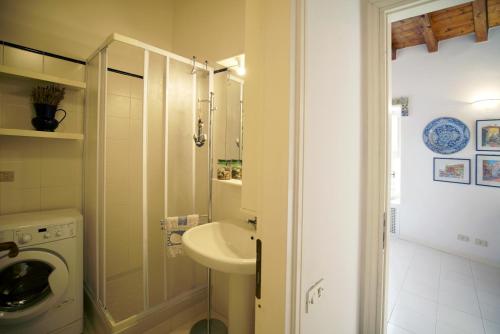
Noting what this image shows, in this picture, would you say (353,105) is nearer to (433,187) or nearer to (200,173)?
(200,173)

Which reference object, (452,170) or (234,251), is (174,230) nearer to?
(234,251)

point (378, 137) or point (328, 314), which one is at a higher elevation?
point (378, 137)

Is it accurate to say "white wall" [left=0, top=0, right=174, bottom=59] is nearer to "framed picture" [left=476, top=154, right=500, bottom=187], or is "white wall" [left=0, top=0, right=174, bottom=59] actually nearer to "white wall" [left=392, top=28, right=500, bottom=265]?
"white wall" [left=392, top=28, right=500, bottom=265]

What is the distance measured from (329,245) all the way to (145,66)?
1565mm

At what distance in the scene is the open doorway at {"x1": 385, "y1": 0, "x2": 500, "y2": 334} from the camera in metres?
2.52

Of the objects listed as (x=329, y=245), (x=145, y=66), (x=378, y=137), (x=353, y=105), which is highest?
(x=145, y=66)

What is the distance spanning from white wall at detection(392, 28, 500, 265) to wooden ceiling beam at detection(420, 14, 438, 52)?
0.12 meters

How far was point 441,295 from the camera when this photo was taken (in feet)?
7.21

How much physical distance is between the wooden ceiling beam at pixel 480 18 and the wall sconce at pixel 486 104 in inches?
32.2

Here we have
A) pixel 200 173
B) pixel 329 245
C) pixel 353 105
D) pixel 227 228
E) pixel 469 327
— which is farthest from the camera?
pixel 200 173

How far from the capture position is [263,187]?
2.16 ft

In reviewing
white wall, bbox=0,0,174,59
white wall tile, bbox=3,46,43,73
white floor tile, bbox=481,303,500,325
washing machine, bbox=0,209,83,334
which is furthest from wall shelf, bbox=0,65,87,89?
white floor tile, bbox=481,303,500,325

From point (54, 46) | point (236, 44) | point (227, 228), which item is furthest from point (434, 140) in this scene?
point (54, 46)

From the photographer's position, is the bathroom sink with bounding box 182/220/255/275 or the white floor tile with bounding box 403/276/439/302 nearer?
the bathroom sink with bounding box 182/220/255/275
